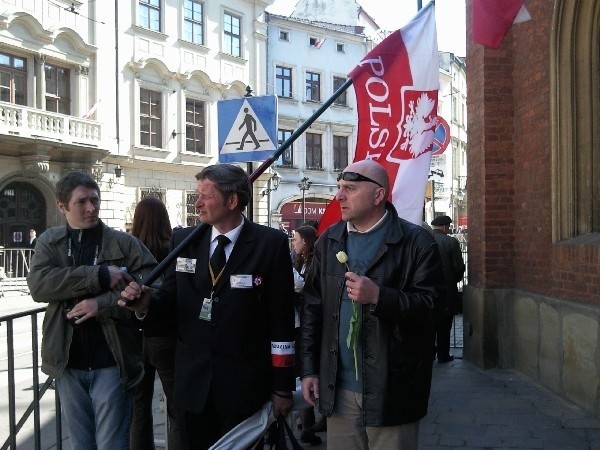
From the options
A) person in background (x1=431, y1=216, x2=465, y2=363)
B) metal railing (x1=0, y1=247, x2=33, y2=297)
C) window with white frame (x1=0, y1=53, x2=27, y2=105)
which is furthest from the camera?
window with white frame (x1=0, y1=53, x2=27, y2=105)

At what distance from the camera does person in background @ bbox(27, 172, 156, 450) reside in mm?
3455

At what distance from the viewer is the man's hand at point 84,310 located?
11.1ft

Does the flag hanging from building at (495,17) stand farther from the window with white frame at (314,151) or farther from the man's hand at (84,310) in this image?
the window with white frame at (314,151)

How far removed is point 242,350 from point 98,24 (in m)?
25.5

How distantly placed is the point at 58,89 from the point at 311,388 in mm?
24318

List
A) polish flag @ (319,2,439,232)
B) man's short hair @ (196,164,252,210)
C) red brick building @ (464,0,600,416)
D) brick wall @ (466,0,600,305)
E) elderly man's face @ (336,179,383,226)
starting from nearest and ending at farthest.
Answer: elderly man's face @ (336,179,383,226) → man's short hair @ (196,164,252,210) → polish flag @ (319,2,439,232) → red brick building @ (464,0,600,416) → brick wall @ (466,0,600,305)

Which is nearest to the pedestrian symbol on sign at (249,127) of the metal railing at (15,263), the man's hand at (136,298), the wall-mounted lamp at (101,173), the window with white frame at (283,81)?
the man's hand at (136,298)

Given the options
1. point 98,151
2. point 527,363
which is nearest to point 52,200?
point 98,151

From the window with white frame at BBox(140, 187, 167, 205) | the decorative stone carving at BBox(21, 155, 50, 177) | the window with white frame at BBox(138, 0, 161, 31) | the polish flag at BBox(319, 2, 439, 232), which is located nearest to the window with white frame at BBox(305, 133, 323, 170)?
the window with white frame at BBox(140, 187, 167, 205)

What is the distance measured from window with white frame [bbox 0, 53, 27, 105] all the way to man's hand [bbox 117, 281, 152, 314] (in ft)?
74.1

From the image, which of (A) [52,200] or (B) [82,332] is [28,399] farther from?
(A) [52,200]

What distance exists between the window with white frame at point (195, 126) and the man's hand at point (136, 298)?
91.4 feet

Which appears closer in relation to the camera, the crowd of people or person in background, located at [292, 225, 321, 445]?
the crowd of people

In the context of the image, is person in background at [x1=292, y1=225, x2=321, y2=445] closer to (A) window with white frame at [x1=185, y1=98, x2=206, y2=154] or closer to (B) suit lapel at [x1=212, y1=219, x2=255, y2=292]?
(B) suit lapel at [x1=212, y1=219, x2=255, y2=292]
